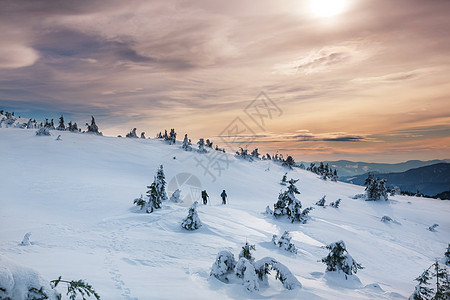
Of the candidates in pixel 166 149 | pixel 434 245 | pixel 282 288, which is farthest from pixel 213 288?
pixel 166 149

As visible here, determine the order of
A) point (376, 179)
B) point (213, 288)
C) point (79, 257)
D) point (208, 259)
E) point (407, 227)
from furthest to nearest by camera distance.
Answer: point (376, 179) → point (407, 227) → point (208, 259) → point (79, 257) → point (213, 288)

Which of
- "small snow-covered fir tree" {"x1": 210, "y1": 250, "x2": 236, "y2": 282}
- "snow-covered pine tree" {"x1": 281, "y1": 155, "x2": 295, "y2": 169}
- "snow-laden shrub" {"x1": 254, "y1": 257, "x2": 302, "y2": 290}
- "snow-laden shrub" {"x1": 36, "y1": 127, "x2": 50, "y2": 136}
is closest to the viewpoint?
"snow-laden shrub" {"x1": 254, "y1": 257, "x2": 302, "y2": 290}

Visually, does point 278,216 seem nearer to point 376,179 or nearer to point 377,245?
point 377,245

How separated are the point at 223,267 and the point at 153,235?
Result: 5.56 meters

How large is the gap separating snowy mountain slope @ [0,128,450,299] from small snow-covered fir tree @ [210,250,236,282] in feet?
0.84

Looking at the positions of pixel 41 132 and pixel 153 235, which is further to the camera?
pixel 41 132

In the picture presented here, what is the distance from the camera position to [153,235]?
1159cm

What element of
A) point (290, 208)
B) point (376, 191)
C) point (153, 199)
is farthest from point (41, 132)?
point (376, 191)

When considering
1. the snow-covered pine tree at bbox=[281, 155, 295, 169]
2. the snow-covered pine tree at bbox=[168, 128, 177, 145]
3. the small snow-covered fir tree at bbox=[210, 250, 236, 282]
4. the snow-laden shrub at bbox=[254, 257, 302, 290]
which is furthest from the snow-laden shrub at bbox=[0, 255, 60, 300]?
the snow-covered pine tree at bbox=[281, 155, 295, 169]

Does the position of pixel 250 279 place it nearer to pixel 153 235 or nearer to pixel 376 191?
pixel 153 235

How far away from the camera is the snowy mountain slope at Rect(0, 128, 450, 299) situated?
22.7 ft

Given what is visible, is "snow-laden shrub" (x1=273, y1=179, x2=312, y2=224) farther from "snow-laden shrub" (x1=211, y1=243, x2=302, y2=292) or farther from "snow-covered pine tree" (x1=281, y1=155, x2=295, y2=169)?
"snow-covered pine tree" (x1=281, y1=155, x2=295, y2=169)

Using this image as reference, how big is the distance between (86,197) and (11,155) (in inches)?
655

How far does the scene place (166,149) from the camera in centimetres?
4844
